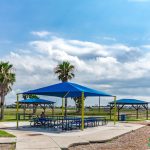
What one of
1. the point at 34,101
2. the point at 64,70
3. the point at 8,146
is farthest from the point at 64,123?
the point at 64,70

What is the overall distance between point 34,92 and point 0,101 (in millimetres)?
20861

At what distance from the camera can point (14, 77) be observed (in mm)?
45781

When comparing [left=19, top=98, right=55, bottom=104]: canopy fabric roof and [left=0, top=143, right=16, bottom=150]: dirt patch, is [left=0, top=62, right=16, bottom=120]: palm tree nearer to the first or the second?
[left=19, top=98, right=55, bottom=104]: canopy fabric roof

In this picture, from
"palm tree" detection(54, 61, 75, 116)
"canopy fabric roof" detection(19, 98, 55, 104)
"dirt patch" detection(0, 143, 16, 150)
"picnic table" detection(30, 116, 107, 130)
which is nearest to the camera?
"dirt patch" detection(0, 143, 16, 150)

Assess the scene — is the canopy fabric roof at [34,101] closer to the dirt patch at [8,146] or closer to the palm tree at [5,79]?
the palm tree at [5,79]

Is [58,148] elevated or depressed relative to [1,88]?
depressed

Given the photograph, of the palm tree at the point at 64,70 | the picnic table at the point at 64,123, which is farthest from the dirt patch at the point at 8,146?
the palm tree at the point at 64,70

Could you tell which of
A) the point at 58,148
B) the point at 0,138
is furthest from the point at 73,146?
the point at 0,138

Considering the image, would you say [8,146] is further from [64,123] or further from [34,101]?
[34,101]

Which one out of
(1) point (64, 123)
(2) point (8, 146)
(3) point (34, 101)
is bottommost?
(2) point (8, 146)

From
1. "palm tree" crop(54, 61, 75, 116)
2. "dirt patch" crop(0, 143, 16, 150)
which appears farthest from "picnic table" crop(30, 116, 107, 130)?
"palm tree" crop(54, 61, 75, 116)

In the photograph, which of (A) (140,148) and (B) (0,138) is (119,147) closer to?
(A) (140,148)

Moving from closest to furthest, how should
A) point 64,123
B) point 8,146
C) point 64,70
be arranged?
point 8,146 < point 64,123 < point 64,70

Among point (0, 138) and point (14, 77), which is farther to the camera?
point (14, 77)
